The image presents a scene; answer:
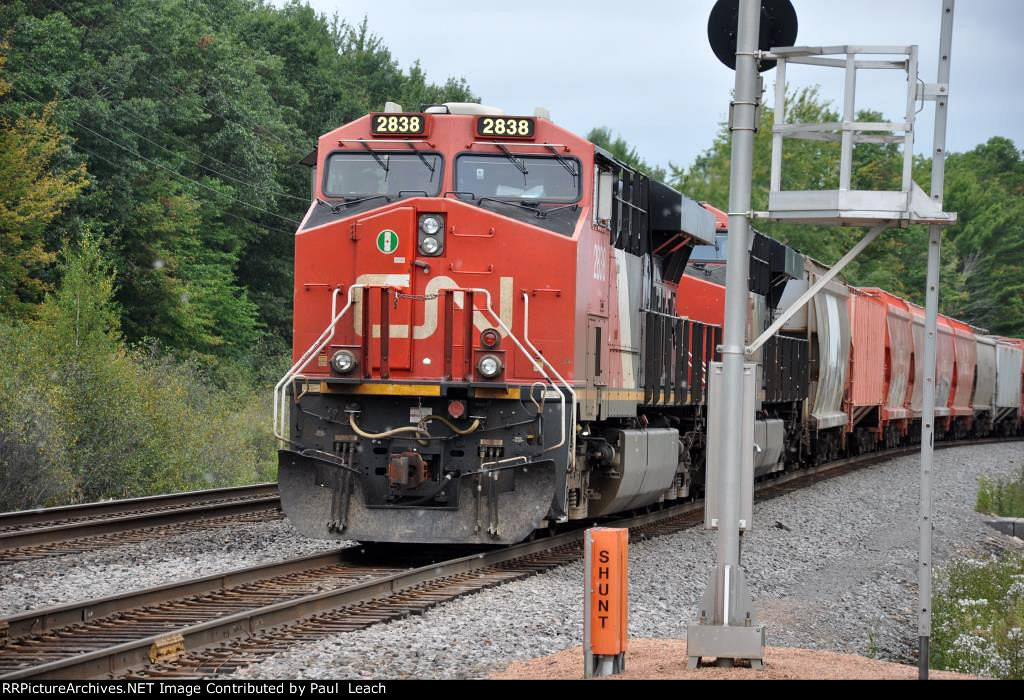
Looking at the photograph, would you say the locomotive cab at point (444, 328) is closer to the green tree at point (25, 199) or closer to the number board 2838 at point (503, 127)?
the number board 2838 at point (503, 127)

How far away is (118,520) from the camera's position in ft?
45.0

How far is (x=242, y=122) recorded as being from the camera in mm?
44750

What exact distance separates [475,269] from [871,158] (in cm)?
6220

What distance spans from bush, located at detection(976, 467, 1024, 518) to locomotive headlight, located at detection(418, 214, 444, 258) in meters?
12.3

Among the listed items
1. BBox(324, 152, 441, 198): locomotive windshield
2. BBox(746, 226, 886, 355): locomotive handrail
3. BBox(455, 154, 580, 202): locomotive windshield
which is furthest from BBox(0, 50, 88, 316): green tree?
BBox(746, 226, 886, 355): locomotive handrail

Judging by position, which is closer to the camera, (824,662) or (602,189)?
(824,662)

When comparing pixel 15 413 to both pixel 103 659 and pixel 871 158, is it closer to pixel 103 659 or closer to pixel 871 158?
pixel 103 659

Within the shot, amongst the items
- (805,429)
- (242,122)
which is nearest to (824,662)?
(805,429)

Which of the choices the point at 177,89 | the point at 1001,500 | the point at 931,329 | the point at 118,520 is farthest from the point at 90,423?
the point at 177,89

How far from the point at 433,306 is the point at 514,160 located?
1635 millimetres

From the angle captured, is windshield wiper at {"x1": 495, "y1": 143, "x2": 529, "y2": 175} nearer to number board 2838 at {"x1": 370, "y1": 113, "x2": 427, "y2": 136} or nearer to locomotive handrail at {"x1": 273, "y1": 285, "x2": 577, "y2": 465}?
number board 2838 at {"x1": 370, "y1": 113, "x2": 427, "y2": 136}

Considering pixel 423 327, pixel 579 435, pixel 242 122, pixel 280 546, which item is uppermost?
pixel 242 122

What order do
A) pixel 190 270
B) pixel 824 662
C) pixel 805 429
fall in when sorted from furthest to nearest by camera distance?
pixel 190 270
pixel 805 429
pixel 824 662

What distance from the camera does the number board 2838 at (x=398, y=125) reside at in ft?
40.7
